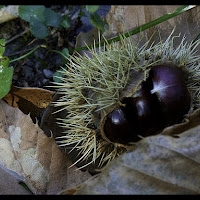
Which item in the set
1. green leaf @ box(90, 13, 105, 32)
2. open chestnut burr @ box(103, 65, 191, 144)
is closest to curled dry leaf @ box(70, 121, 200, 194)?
open chestnut burr @ box(103, 65, 191, 144)

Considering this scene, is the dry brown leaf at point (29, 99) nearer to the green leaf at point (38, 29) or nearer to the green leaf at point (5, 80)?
the green leaf at point (5, 80)

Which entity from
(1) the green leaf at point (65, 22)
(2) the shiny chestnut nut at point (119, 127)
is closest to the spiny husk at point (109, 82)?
(2) the shiny chestnut nut at point (119, 127)

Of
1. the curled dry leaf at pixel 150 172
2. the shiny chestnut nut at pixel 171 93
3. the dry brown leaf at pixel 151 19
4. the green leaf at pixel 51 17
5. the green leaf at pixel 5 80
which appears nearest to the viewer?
the curled dry leaf at pixel 150 172

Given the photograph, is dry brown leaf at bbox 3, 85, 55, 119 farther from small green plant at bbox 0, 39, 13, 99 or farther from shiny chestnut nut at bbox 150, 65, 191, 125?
shiny chestnut nut at bbox 150, 65, 191, 125

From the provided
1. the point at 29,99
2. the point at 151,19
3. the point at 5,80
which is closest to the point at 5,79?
the point at 5,80
